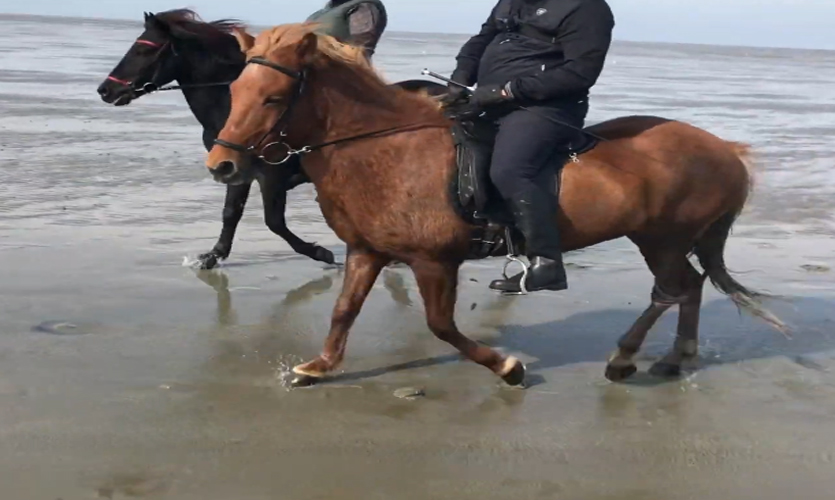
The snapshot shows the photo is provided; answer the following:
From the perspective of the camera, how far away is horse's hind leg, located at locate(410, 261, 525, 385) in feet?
18.0

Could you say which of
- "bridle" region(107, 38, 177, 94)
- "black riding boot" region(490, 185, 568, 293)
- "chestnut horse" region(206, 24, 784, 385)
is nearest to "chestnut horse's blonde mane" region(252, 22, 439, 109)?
"chestnut horse" region(206, 24, 784, 385)

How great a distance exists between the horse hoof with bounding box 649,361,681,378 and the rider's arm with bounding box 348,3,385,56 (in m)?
3.03

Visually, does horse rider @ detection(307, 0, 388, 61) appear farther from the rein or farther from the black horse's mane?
the rein

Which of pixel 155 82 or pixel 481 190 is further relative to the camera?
pixel 155 82

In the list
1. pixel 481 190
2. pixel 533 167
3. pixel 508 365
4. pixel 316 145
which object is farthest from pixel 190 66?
pixel 508 365

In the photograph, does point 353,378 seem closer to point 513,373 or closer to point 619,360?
point 513,373

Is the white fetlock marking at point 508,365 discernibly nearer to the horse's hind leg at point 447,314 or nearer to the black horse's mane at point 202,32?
the horse's hind leg at point 447,314

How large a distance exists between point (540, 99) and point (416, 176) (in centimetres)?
74

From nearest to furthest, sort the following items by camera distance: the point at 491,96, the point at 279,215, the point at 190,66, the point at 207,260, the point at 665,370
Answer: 1. the point at 491,96
2. the point at 665,370
3. the point at 190,66
4. the point at 207,260
5. the point at 279,215

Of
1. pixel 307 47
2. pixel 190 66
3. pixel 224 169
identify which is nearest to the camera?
pixel 224 169

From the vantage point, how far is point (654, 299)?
6141 millimetres

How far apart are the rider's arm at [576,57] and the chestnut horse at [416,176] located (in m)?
0.47

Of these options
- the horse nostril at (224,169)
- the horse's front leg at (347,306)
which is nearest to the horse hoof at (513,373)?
the horse's front leg at (347,306)

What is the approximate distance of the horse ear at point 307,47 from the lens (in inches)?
199
